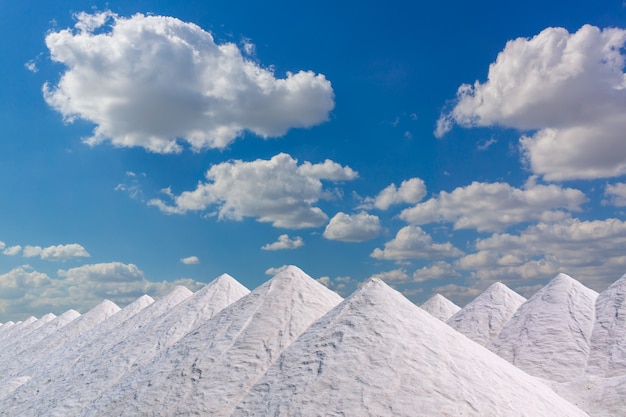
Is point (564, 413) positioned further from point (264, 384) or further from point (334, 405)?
point (264, 384)

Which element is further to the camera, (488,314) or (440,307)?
(440,307)

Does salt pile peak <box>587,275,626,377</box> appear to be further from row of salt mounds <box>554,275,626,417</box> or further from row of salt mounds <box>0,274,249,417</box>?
row of salt mounds <box>0,274,249,417</box>

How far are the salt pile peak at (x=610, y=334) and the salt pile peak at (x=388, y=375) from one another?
46.1 ft

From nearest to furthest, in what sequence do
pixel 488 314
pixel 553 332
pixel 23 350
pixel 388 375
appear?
pixel 388 375 < pixel 553 332 < pixel 488 314 < pixel 23 350

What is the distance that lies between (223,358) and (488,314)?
111ft

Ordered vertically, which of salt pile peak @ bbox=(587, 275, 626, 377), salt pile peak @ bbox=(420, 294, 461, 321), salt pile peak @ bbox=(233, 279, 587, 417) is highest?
salt pile peak @ bbox=(420, 294, 461, 321)

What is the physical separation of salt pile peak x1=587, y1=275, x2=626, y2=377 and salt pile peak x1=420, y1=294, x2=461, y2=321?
75.6 ft

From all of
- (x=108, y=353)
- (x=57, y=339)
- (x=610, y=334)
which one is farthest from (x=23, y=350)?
(x=610, y=334)

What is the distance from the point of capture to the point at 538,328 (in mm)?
48344

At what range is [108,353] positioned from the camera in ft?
142

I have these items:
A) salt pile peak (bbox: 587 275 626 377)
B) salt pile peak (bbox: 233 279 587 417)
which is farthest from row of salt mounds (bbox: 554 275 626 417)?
salt pile peak (bbox: 233 279 587 417)

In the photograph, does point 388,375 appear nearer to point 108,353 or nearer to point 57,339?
point 108,353

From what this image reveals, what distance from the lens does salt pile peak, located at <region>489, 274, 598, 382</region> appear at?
142ft

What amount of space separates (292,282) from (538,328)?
24.2 m
